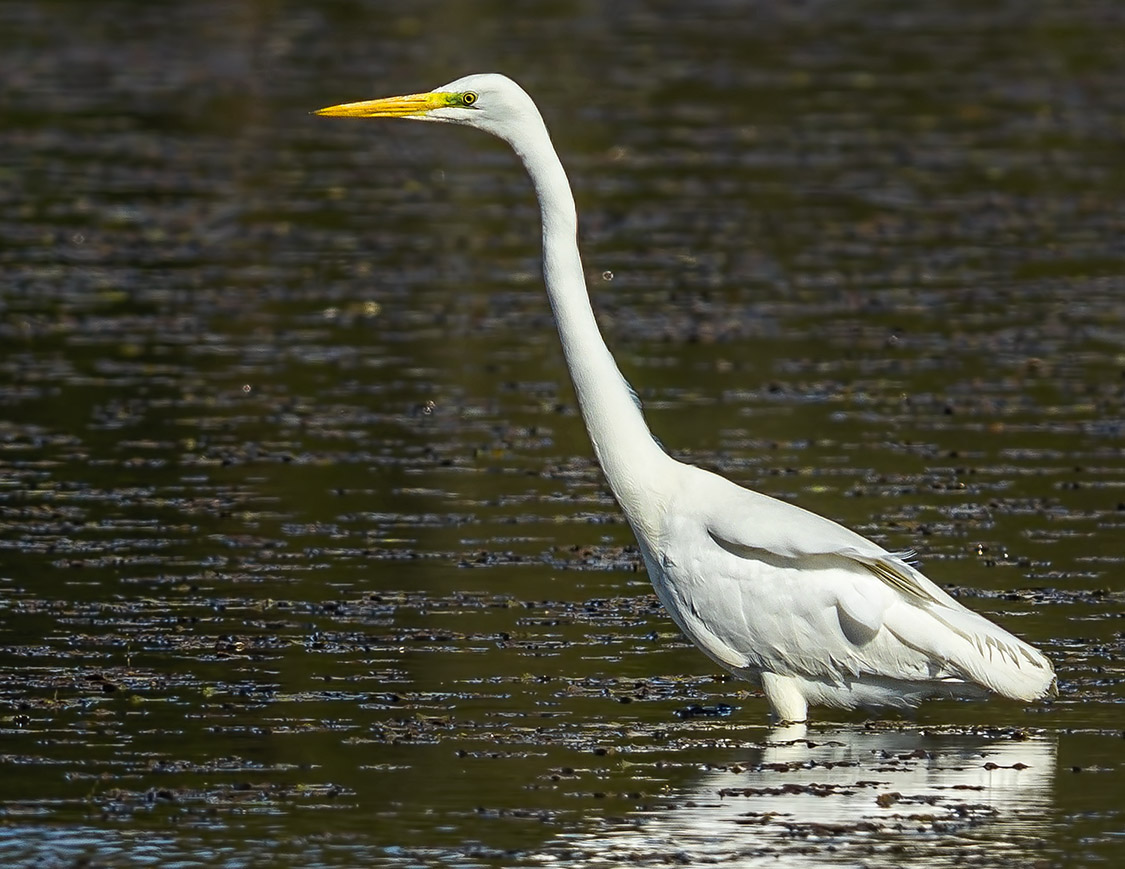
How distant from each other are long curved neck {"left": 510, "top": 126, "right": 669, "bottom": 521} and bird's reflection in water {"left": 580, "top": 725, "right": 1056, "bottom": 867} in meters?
1.18

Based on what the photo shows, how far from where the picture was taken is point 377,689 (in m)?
9.34

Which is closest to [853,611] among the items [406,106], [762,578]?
[762,578]

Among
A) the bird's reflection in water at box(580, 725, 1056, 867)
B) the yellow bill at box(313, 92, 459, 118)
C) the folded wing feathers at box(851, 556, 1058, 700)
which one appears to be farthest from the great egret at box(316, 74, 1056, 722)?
the bird's reflection in water at box(580, 725, 1056, 867)

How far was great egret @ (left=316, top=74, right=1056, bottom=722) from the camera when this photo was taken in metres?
8.64

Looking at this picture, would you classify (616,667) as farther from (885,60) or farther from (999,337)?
(885,60)

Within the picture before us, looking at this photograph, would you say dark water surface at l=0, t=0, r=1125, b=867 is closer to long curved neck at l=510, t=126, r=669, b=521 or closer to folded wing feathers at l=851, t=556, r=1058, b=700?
folded wing feathers at l=851, t=556, r=1058, b=700

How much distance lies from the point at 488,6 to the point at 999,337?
79.2 ft

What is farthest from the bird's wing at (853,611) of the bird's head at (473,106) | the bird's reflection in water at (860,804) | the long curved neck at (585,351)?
the bird's head at (473,106)

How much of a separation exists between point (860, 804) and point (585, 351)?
2.26 metres

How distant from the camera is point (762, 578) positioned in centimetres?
878

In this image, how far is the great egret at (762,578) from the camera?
8641 mm

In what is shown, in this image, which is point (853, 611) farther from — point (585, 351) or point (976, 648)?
point (585, 351)

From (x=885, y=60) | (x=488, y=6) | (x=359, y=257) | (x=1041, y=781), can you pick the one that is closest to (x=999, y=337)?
(x=359, y=257)

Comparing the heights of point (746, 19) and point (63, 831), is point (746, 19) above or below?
above
